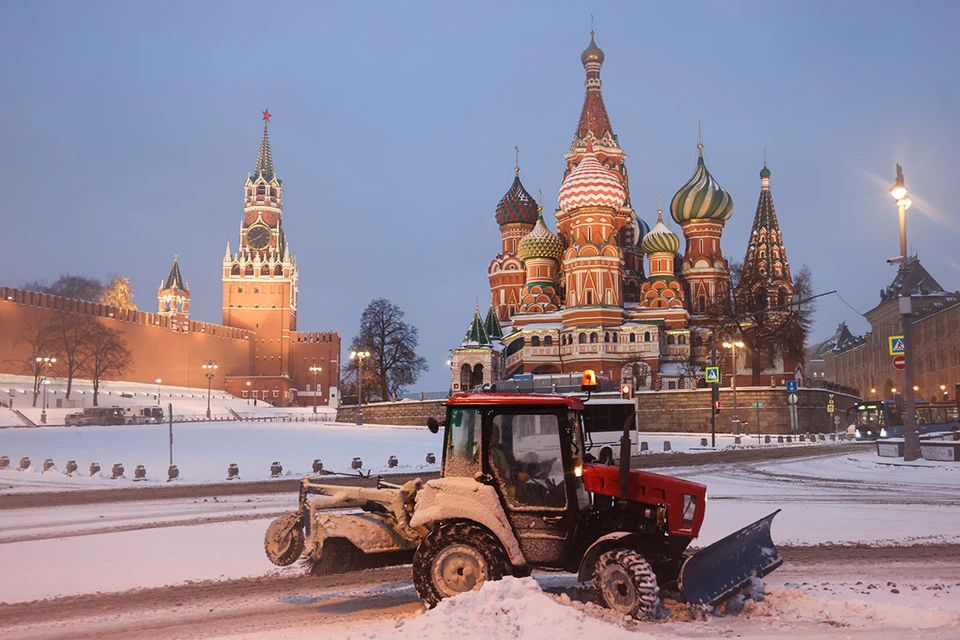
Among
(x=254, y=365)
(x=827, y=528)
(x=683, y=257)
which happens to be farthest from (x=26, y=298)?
(x=827, y=528)

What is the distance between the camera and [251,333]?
112125 mm

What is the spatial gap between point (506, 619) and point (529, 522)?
1111 mm

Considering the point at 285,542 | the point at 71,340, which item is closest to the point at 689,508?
the point at 285,542

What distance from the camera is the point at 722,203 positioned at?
2702 inches

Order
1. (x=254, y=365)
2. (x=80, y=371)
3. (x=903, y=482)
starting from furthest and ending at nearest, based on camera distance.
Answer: (x=254, y=365) → (x=80, y=371) → (x=903, y=482)

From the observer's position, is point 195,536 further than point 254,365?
No

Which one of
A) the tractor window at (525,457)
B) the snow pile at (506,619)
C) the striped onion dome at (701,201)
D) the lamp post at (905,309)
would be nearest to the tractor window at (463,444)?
the tractor window at (525,457)

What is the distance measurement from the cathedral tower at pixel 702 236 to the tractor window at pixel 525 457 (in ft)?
208

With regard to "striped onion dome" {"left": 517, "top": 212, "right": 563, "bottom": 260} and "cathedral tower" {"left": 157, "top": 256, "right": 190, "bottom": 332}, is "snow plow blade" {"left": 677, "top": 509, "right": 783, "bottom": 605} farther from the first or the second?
"cathedral tower" {"left": 157, "top": 256, "right": 190, "bottom": 332}

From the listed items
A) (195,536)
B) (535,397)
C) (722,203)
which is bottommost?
(195,536)

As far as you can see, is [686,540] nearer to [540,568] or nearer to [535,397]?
[540,568]

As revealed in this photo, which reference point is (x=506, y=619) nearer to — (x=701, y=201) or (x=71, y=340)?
(x=701, y=201)

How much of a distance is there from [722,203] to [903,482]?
52.1 meters

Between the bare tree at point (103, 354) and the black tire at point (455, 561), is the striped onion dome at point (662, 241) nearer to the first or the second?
the bare tree at point (103, 354)
